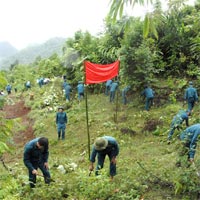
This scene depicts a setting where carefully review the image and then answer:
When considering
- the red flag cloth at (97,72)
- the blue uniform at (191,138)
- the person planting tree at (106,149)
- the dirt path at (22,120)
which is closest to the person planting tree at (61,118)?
the dirt path at (22,120)

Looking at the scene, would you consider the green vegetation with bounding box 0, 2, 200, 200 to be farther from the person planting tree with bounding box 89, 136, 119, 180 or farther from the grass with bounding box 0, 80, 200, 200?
the person planting tree with bounding box 89, 136, 119, 180

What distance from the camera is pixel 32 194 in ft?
24.2

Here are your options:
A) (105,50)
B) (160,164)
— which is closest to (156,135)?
(160,164)

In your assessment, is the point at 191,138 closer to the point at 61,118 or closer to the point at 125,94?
the point at 61,118

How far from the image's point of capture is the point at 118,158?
11.1m

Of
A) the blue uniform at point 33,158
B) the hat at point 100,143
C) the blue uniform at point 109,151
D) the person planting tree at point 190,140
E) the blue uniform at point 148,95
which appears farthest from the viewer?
the blue uniform at point 148,95

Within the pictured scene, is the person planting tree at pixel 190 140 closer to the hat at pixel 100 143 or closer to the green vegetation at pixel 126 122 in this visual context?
the green vegetation at pixel 126 122

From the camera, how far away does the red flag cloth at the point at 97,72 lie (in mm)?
12078

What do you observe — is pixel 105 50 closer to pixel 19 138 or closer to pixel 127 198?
pixel 19 138

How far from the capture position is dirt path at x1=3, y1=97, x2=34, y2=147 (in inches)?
669

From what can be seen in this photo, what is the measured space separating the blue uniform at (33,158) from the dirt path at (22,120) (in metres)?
3.51

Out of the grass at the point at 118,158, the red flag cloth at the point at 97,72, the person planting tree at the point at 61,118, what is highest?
the red flag cloth at the point at 97,72

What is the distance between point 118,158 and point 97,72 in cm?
320

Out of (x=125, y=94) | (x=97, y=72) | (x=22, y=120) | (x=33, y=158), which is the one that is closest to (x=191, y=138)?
(x=33, y=158)
